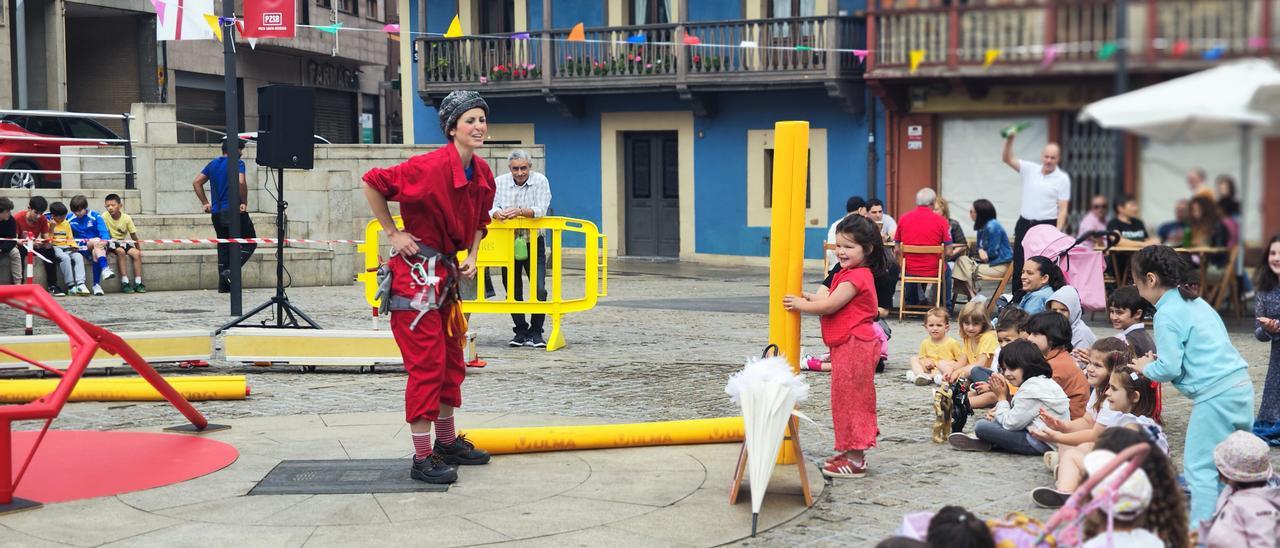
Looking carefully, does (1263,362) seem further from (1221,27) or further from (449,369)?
(1221,27)

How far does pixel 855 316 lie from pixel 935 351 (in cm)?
345

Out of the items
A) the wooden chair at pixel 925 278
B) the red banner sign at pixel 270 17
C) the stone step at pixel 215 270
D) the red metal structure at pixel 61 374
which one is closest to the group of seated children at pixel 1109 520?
the red metal structure at pixel 61 374

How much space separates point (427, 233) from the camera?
22.6 feet

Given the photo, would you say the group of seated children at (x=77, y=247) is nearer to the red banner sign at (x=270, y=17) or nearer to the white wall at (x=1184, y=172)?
the red banner sign at (x=270, y=17)

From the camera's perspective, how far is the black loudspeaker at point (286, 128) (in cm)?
1318

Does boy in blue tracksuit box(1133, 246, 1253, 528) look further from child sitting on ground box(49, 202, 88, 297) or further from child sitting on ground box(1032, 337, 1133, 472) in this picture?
child sitting on ground box(49, 202, 88, 297)

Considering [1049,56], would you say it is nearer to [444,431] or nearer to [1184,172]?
[1184,172]

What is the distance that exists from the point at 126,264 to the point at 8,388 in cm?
946

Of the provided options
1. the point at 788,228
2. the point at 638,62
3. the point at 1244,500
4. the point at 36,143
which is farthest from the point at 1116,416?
the point at 638,62

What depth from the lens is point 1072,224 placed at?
3318mm

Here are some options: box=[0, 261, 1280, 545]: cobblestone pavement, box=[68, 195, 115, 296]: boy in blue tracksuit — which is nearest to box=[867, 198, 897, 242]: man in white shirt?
box=[0, 261, 1280, 545]: cobblestone pavement

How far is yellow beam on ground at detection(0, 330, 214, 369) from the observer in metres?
10.2

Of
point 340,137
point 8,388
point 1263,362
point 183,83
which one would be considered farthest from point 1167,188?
point 340,137

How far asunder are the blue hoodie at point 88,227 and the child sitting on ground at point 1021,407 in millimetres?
13325
